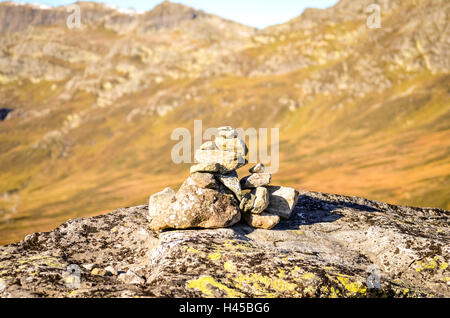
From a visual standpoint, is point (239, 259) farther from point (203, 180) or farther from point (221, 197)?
point (203, 180)

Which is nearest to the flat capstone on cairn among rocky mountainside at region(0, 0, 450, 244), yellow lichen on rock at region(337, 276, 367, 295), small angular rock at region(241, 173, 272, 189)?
small angular rock at region(241, 173, 272, 189)

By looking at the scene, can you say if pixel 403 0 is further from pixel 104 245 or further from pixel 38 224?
pixel 104 245

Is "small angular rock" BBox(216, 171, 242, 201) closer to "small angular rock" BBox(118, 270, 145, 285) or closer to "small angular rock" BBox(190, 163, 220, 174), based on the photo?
"small angular rock" BBox(190, 163, 220, 174)

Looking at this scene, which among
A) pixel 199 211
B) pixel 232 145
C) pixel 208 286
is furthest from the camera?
pixel 232 145

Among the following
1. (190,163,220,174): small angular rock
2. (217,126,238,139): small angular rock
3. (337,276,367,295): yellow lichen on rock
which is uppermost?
(217,126,238,139): small angular rock

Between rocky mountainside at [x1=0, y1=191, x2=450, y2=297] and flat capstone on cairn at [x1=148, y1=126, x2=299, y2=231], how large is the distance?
15.1 inches

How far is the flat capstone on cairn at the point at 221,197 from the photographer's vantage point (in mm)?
11930

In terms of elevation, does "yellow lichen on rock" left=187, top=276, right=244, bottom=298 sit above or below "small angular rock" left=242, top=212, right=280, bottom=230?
below

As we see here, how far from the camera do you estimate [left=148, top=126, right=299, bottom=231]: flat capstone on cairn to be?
11930 millimetres

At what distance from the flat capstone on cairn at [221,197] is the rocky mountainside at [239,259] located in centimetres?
38

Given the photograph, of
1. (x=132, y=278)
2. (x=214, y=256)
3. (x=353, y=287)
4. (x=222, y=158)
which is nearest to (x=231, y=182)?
(x=222, y=158)

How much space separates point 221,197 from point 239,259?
3.11 meters

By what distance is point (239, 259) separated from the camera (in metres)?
9.55

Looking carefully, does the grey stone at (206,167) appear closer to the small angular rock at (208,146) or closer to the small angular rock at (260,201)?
the small angular rock at (208,146)
